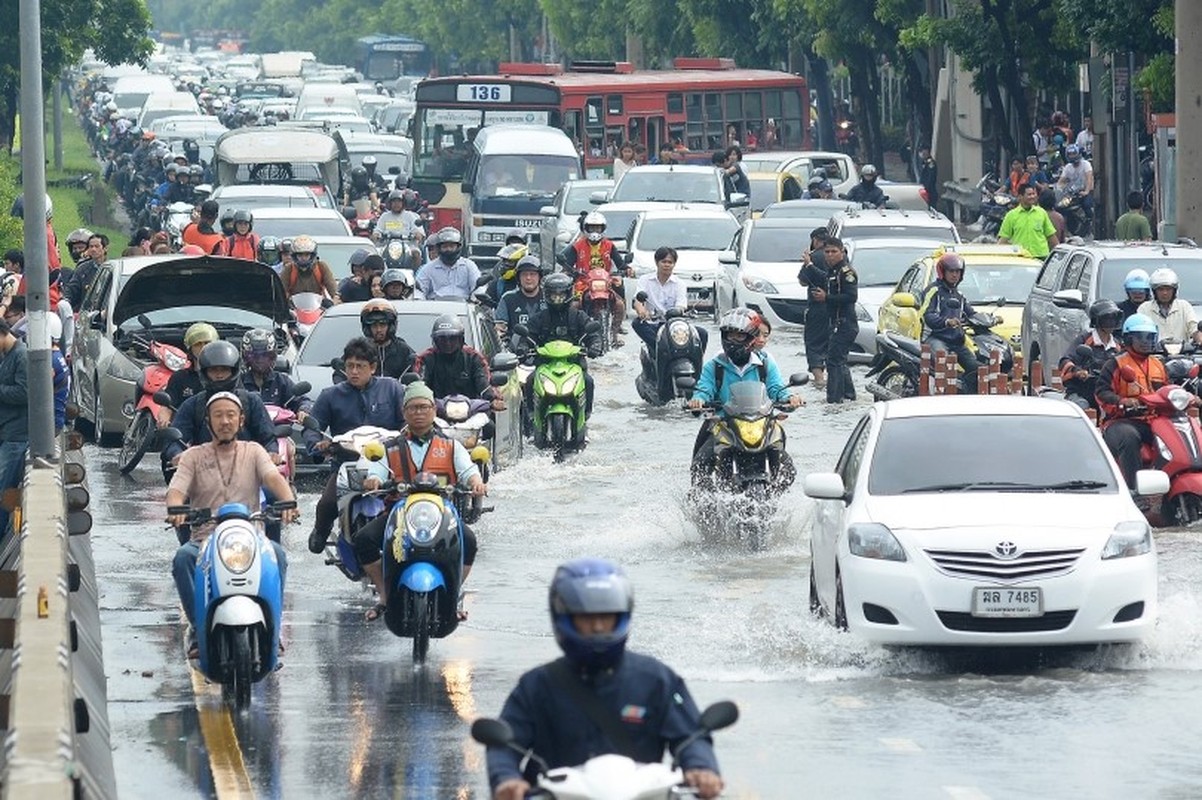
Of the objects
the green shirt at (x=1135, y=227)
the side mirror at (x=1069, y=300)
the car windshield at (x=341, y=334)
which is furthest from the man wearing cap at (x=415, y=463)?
the green shirt at (x=1135, y=227)

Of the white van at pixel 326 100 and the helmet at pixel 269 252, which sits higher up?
the white van at pixel 326 100

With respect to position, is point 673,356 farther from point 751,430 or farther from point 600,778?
point 600,778

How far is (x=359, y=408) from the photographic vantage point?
17.5 meters

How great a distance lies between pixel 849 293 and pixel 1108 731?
15.9 m

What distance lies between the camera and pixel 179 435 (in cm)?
1523

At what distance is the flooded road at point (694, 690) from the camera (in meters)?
11.7

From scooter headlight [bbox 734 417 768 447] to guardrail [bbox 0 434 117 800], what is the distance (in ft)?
14.7

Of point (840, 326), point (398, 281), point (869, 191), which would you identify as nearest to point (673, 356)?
point (840, 326)

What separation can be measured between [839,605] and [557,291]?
9.95 metres

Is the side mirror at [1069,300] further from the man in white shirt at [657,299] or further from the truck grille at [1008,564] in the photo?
the truck grille at [1008,564]

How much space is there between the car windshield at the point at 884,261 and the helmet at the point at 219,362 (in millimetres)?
17037

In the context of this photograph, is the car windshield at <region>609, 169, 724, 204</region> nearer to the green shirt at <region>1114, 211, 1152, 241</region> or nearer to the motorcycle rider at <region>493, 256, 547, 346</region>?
the green shirt at <region>1114, 211, 1152, 241</region>

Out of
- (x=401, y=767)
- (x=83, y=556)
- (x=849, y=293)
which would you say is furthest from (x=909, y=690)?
(x=849, y=293)

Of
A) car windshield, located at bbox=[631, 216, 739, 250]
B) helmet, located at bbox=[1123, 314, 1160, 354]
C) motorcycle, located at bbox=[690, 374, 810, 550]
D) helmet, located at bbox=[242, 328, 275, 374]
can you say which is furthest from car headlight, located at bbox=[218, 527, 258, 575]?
car windshield, located at bbox=[631, 216, 739, 250]
